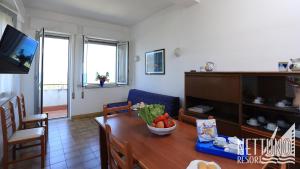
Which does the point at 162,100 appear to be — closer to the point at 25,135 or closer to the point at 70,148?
the point at 70,148

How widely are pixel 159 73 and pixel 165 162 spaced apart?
2.97 metres

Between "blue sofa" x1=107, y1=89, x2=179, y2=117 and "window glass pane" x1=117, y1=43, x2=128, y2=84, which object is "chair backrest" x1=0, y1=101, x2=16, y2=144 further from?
"window glass pane" x1=117, y1=43, x2=128, y2=84

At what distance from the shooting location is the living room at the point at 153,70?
5.73ft

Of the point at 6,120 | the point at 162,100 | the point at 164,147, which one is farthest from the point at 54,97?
the point at 164,147

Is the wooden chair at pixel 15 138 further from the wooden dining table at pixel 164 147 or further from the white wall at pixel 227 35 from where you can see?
the white wall at pixel 227 35

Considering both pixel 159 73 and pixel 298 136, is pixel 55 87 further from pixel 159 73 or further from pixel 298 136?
pixel 298 136

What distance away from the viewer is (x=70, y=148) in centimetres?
270

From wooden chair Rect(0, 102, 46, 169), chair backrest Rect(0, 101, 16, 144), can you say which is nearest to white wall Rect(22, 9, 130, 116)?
chair backrest Rect(0, 101, 16, 144)

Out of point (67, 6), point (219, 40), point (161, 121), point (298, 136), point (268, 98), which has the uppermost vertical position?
point (67, 6)

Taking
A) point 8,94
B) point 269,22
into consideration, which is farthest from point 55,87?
point 269,22

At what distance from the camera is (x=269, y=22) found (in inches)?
76.4

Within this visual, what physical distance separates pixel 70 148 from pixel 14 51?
1.71 meters

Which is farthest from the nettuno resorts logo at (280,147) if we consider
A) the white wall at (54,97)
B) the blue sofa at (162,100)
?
the white wall at (54,97)

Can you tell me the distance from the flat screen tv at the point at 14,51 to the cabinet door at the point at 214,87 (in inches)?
98.9
